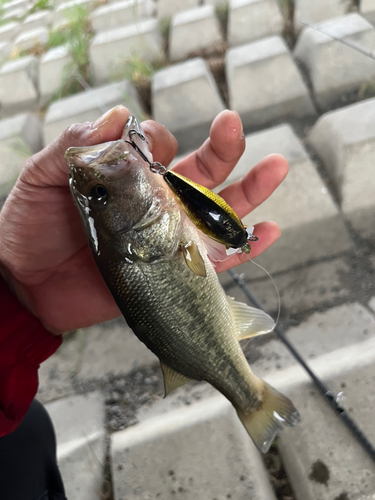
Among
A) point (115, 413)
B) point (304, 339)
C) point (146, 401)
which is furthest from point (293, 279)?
point (115, 413)

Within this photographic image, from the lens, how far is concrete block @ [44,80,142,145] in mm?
2473

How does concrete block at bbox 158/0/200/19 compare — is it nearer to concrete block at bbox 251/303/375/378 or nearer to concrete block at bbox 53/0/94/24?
concrete block at bbox 53/0/94/24

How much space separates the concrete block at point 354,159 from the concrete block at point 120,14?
2.49 meters

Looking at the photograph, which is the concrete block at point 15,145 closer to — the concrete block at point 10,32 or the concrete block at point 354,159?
the concrete block at point 354,159

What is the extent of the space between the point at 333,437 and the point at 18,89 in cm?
361

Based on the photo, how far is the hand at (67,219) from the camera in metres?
0.97

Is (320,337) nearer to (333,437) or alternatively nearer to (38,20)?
(333,437)

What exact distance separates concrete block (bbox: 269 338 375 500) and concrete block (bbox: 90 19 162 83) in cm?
284

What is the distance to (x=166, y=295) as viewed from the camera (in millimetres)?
849

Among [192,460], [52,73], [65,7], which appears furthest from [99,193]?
[65,7]

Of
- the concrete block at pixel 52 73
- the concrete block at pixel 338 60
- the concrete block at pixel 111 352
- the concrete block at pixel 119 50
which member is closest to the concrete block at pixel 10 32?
the concrete block at pixel 52 73

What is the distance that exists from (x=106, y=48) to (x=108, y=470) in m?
3.18

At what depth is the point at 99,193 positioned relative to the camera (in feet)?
2.65

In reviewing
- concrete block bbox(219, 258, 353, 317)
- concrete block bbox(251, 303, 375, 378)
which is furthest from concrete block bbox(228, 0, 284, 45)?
concrete block bbox(251, 303, 375, 378)
